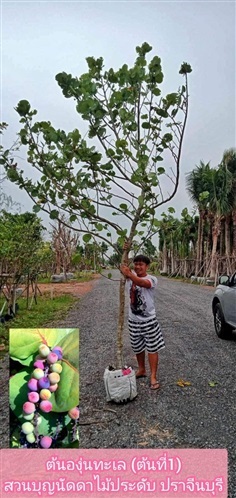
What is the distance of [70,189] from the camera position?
306 centimetres

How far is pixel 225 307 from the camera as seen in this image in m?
5.93

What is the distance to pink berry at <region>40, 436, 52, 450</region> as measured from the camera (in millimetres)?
1403

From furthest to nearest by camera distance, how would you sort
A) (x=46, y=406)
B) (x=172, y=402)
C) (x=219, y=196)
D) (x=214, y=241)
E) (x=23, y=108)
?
1. (x=214, y=241)
2. (x=219, y=196)
3. (x=172, y=402)
4. (x=23, y=108)
5. (x=46, y=406)

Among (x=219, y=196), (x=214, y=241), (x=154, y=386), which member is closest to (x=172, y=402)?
(x=154, y=386)

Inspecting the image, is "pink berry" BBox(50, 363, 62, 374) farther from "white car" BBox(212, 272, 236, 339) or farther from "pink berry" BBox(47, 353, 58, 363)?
"white car" BBox(212, 272, 236, 339)

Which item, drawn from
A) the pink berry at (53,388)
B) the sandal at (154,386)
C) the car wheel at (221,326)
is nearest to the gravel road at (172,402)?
the sandal at (154,386)

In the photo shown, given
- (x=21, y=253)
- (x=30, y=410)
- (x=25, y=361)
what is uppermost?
(x=21, y=253)

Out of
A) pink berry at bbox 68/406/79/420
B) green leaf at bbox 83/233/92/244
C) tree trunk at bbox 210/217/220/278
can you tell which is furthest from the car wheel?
tree trunk at bbox 210/217/220/278

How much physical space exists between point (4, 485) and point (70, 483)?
8.5 inches

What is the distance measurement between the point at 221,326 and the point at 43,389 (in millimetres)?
5038

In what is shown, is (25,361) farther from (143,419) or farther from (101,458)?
(143,419)

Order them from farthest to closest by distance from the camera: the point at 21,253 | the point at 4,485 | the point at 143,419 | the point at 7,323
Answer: the point at 21,253 < the point at 7,323 < the point at 143,419 < the point at 4,485

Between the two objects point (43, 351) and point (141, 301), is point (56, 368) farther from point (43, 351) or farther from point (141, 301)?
Result: point (141, 301)

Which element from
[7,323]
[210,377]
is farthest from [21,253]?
[210,377]
